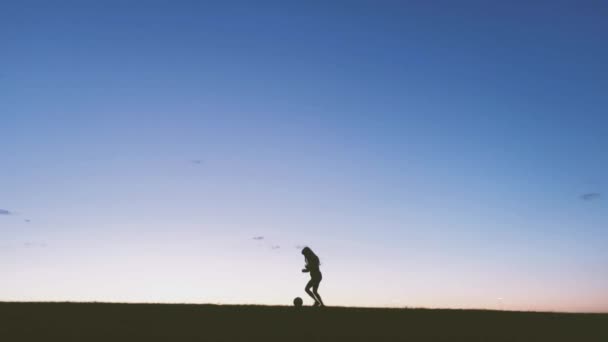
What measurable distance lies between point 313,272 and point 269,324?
21.6ft

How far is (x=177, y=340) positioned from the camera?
15.0 metres

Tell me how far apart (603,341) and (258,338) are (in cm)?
1133

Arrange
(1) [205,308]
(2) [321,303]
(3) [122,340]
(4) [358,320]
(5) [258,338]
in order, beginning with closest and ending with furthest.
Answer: (3) [122,340] → (5) [258,338] → (4) [358,320] → (1) [205,308] → (2) [321,303]

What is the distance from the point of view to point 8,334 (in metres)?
15.1

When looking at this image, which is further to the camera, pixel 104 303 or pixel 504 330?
pixel 104 303

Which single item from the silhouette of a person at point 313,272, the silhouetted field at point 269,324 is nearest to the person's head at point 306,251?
the silhouette of a person at point 313,272

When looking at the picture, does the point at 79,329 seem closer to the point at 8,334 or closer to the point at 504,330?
the point at 8,334

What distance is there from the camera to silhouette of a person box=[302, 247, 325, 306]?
24.4m

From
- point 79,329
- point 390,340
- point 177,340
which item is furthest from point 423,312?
point 79,329

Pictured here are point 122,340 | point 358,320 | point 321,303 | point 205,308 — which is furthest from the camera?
point 321,303

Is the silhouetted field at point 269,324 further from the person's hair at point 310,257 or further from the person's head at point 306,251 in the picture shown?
the person's head at point 306,251

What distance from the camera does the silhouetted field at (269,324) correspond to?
15781 mm

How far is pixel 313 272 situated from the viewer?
24.6 metres

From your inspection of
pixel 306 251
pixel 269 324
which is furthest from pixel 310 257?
pixel 269 324
